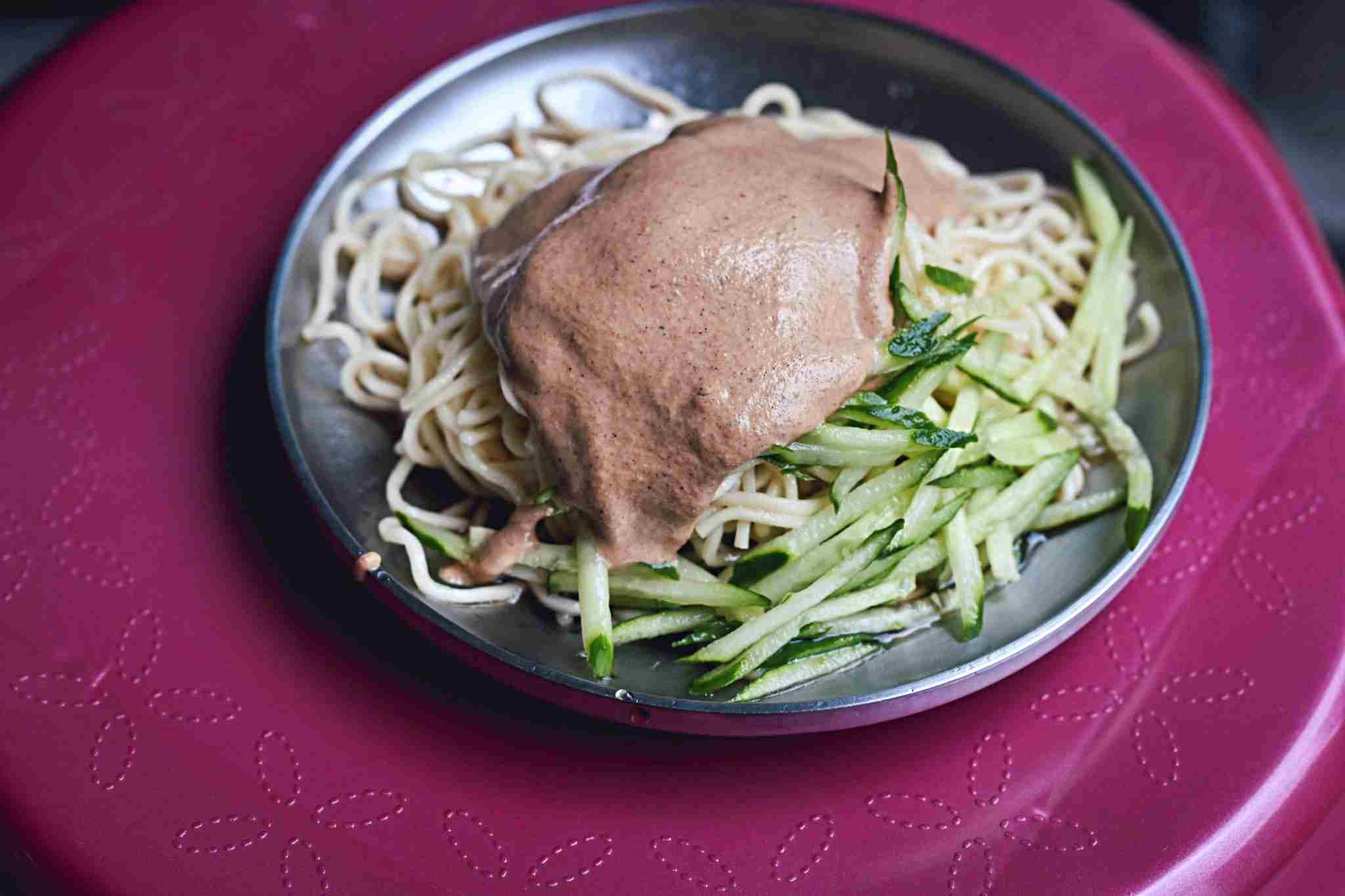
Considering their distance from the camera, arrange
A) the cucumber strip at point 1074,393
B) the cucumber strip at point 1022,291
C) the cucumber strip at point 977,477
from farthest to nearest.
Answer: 1. the cucumber strip at point 1022,291
2. the cucumber strip at point 1074,393
3. the cucumber strip at point 977,477

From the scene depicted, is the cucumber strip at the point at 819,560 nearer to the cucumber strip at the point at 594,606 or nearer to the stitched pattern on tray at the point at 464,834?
the cucumber strip at the point at 594,606

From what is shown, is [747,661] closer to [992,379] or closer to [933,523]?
[933,523]

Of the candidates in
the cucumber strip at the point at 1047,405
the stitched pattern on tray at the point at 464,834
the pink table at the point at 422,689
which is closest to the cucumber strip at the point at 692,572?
the pink table at the point at 422,689

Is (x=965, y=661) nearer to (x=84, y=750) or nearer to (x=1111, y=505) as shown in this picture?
(x=1111, y=505)

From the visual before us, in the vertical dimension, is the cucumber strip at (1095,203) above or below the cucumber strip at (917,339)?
above

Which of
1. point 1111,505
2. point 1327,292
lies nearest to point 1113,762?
point 1111,505

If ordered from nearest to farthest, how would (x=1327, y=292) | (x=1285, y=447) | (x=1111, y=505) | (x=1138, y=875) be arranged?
1. (x=1138, y=875)
2. (x=1111, y=505)
3. (x=1285, y=447)
4. (x=1327, y=292)

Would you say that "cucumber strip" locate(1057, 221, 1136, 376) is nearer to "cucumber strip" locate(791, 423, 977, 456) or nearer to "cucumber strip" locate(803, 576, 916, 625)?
"cucumber strip" locate(791, 423, 977, 456)
